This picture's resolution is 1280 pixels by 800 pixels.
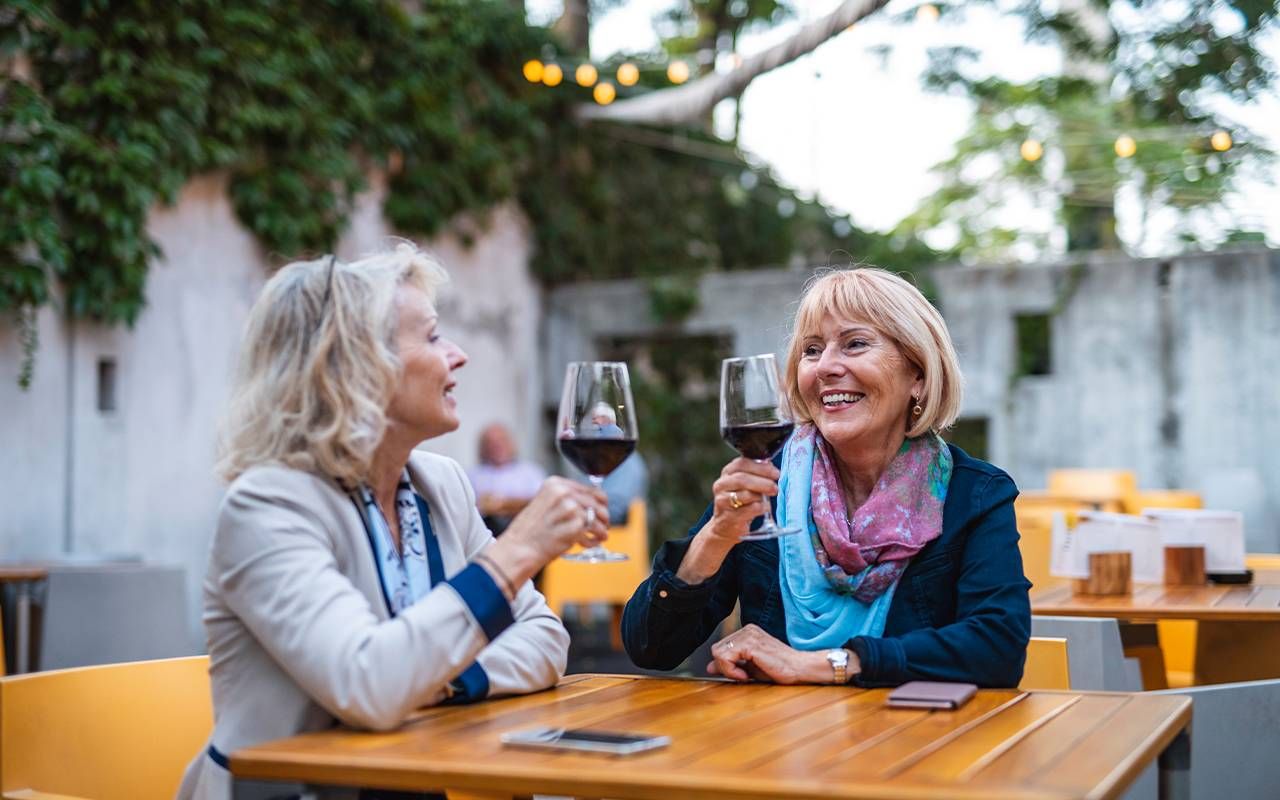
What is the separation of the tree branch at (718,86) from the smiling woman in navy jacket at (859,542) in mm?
6669

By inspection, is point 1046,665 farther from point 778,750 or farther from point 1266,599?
point 1266,599

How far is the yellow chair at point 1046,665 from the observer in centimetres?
231

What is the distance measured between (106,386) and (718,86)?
16.2 ft

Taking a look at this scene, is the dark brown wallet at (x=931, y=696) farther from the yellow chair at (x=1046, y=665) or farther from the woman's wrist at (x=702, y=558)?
the yellow chair at (x=1046, y=665)

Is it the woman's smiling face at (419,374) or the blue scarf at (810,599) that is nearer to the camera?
the woman's smiling face at (419,374)

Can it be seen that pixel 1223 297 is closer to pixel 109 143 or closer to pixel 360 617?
pixel 109 143

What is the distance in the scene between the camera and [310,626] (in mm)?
1611

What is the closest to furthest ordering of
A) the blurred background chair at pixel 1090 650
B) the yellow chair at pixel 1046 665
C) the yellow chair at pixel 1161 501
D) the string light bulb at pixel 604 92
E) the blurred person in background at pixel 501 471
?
the yellow chair at pixel 1046 665 → the blurred background chair at pixel 1090 650 → the yellow chair at pixel 1161 501 → the blurred person in background at pixel 501 471 → the string light bulb at pixel 604 92

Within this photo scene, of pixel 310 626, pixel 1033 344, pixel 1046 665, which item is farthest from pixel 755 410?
pixel 1033 344

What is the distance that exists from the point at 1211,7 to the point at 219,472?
9.09 meters

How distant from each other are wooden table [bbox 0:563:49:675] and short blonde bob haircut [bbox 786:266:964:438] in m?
3.46

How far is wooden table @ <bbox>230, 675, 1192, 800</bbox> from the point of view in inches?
52.1

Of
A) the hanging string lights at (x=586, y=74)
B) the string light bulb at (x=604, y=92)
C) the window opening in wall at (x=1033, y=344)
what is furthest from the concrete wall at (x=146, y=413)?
the window opening in wall at (x=1033, y=344)

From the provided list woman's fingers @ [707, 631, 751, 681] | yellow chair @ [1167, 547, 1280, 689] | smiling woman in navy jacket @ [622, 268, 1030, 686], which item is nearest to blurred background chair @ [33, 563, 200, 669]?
smiling woman in navy jacket @ [622, 268, 1030, 686]
